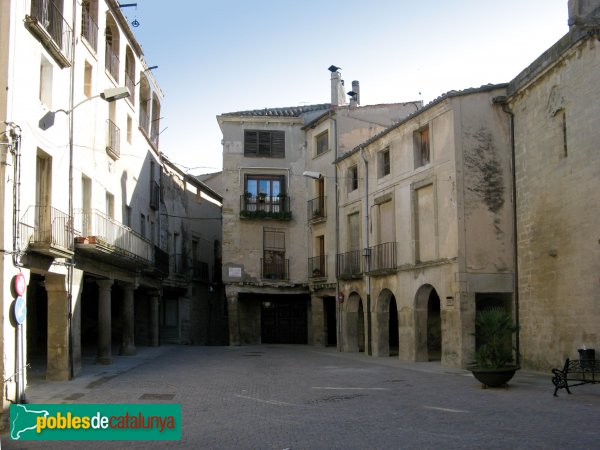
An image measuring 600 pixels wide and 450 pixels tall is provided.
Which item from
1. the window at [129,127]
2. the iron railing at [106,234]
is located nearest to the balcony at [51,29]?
the iron railing at [106,234]

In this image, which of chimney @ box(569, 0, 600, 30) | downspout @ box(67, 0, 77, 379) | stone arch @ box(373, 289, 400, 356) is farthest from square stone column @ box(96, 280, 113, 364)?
chimney @ box(569, 0, 600, 30)

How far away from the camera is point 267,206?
116 ft

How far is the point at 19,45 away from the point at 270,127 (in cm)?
2269

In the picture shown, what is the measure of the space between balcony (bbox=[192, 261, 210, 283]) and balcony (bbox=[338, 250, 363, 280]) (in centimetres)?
1204

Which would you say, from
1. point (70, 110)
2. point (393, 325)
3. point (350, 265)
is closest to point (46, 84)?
point (70, 110)

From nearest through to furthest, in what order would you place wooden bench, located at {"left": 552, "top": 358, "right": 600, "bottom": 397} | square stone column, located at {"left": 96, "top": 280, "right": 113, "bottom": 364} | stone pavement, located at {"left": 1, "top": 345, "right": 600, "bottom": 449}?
stone pavement, located at {"left": 1, "top": 345, "right": 600, "bottom": 449}, wooden bench, located at {"left": 552, "top": 358, "right": 600, "bottom": 397}, square stone column, located at {"left": 96, "top": 280, "right": 113, "bottom": 364}

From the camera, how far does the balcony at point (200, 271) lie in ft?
131

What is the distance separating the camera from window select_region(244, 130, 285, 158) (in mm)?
35844

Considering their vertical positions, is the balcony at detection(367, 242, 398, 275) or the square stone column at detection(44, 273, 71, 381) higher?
the balcony at detection(367, 242, 398, 275)

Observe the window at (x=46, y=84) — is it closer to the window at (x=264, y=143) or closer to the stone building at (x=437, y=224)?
the stone building at (x=437, y=224)

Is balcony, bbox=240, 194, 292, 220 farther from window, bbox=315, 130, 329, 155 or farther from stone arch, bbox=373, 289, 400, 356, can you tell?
stone arch, bbox=373, 289, 400, 356

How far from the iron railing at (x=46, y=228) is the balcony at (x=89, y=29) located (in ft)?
20.7

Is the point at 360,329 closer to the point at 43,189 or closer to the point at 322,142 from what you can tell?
the point at 322,142

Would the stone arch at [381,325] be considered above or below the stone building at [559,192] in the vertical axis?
below
